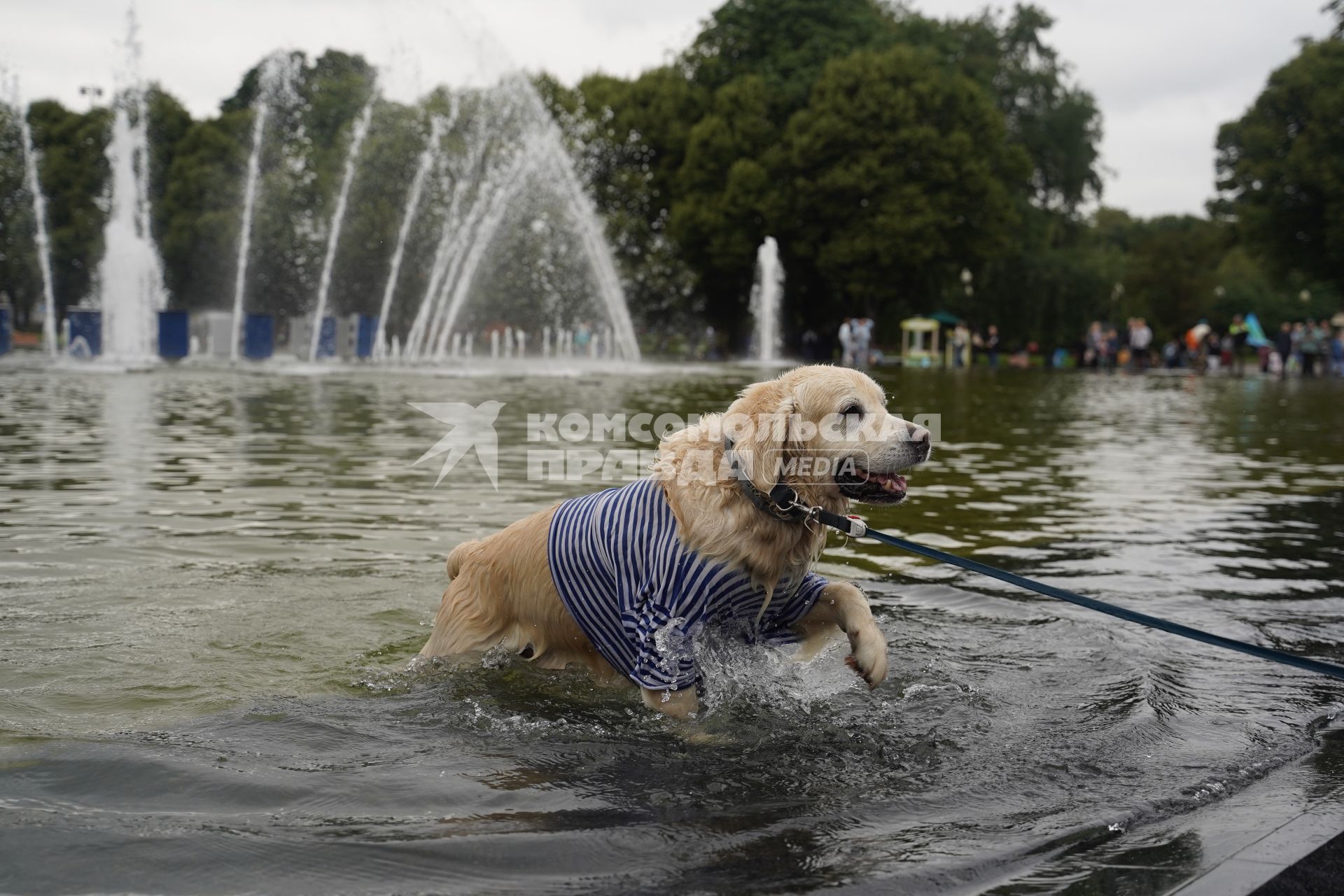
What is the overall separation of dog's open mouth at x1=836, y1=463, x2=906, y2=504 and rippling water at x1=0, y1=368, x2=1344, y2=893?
84 centimetres

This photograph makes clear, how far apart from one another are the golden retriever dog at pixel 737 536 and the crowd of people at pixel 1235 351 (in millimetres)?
43626

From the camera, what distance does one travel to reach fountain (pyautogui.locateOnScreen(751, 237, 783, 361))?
5053 cm

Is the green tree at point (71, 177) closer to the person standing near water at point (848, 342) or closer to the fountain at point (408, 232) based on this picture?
the fountain at point (408, 232)

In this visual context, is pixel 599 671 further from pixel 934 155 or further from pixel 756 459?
pixel 934 155

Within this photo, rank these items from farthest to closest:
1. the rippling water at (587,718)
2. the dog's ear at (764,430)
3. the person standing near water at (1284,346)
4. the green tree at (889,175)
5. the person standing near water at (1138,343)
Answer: the person standing near water at (1138,343)
the green tree at (889,175)
the person standing near water at (1284,346)
the dog's ear at (764,430)
the rippling water at (587,718)

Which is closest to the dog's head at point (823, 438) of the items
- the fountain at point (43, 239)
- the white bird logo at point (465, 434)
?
the white bird logo at point (465, 434)

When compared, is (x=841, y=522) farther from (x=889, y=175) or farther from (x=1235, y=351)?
(x=1235, y=351)

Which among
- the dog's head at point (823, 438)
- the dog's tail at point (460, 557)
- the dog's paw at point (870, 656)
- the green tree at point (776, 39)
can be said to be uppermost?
the green tree at point (776, 39)

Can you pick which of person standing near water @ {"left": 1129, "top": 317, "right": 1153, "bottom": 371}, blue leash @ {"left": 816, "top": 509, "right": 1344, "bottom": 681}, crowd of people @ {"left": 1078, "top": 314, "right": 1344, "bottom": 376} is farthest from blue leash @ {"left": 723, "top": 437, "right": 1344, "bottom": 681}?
person standing near water @ {"left": 1129, "top": 317, "right": 1153, "bottom": 371}

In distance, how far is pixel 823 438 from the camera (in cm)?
451

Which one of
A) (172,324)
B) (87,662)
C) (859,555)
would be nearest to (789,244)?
(172,324)

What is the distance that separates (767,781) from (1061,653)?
2259 mm

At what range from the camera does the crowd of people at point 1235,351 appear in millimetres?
Result: 44812

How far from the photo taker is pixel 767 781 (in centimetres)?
406
